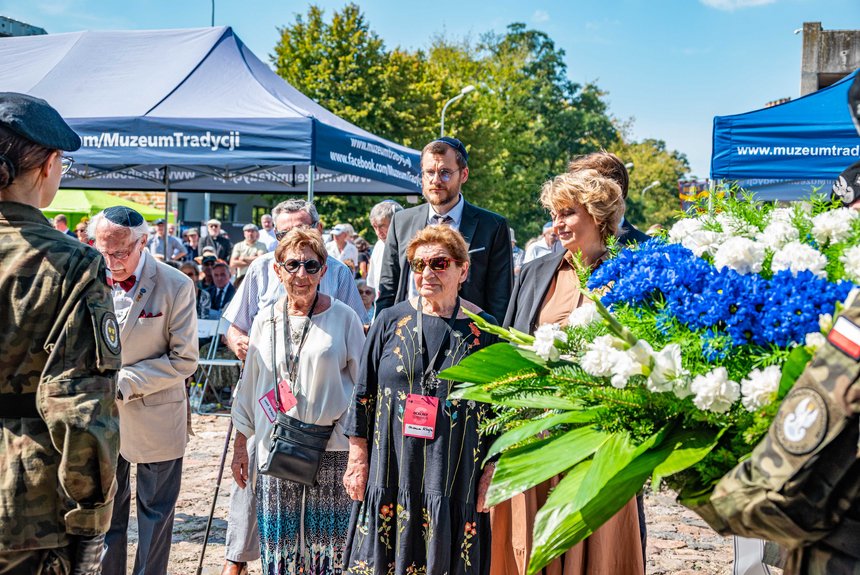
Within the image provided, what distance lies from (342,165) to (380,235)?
86 centimetres

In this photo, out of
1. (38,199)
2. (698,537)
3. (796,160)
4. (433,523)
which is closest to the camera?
(38,199)

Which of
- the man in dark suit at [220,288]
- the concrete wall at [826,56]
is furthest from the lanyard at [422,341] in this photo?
the concrete wall at [826,56]

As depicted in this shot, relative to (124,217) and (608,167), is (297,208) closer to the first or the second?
(124,217)

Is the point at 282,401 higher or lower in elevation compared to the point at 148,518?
higher

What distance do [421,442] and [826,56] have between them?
12336 millimetres

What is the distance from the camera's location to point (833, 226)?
78.2 inches

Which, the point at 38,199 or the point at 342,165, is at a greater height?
the point at 342,165

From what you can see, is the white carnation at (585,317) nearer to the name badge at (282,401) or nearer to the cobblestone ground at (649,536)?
the name badge at (282,401)

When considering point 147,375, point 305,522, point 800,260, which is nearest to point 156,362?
point 147,375

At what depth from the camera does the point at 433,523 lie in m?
3.68

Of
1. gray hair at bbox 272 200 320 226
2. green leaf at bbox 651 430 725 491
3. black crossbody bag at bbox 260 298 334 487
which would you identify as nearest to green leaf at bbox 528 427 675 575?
green leaf at bbox 651 430 725 491

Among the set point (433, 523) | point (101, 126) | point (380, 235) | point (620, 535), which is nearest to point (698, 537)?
point (620, 535)

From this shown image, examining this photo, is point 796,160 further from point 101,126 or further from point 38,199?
point 101,126

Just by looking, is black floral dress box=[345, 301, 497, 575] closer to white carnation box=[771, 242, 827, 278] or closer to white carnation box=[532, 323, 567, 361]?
white carnation box=[532, 323, 567, 361]
